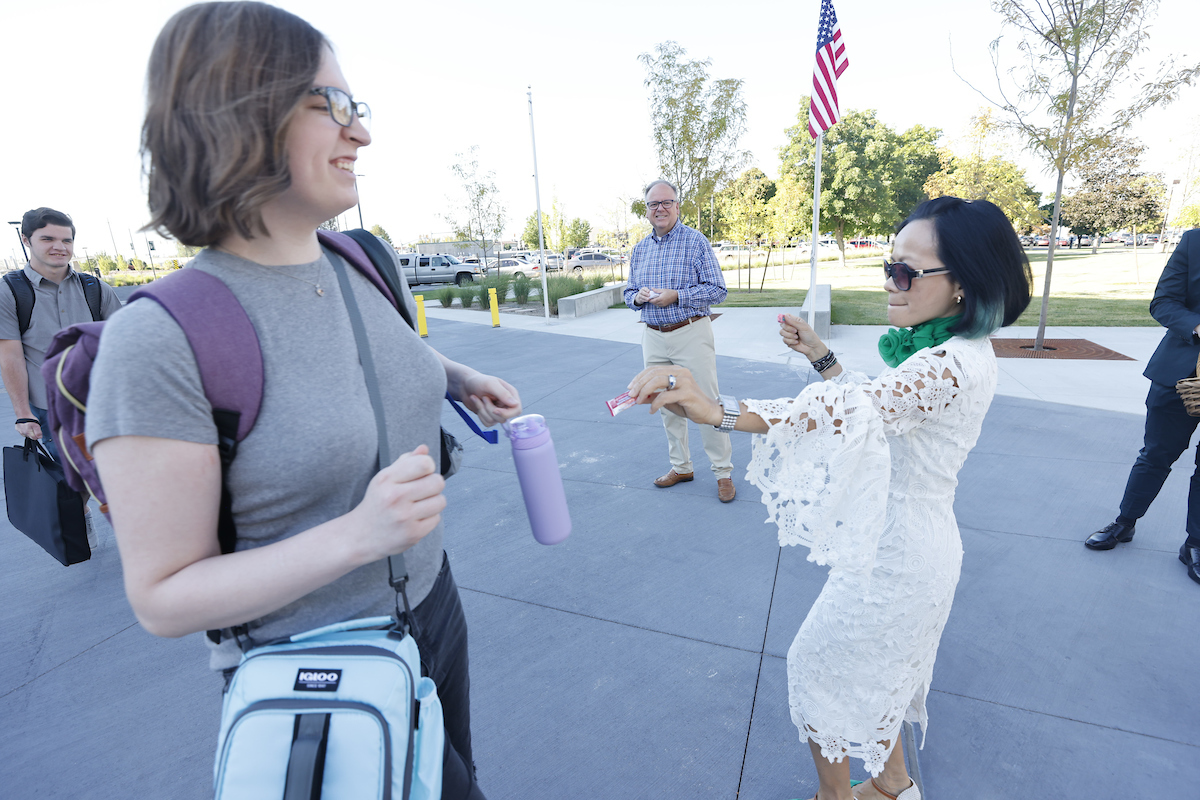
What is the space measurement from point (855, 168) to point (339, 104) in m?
35.4

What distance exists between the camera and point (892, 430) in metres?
1.56

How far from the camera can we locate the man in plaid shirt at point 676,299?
4.28 m

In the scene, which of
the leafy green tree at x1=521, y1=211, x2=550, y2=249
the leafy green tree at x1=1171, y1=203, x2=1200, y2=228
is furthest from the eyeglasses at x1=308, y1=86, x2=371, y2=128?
the leafy green tree at x1=521, y1=211, x2=550, y2=249

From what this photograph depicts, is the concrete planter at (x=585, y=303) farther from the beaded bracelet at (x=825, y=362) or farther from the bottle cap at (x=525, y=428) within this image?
the bottle cap at (x=525, y=428)

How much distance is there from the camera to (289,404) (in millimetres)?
916

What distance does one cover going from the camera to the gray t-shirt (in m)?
0.79

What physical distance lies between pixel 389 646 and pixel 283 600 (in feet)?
0.57

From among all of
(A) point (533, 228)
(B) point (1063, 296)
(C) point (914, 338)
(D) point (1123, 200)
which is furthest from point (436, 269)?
(D) point (1123, 200)

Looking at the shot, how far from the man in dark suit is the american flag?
4875 millimetres

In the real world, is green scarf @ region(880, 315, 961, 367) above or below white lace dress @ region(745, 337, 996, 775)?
above

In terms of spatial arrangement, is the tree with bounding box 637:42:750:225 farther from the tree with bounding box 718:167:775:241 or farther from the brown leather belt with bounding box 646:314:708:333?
the brown leather belt with bounding box 646:314:708:333

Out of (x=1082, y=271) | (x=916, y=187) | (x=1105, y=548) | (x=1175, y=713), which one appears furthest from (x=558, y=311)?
(x=916, y=187)

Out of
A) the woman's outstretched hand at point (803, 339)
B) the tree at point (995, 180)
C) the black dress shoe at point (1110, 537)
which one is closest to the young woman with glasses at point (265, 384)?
the woman's outstretched hand at point (803, 339)

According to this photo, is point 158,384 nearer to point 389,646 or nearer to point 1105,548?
point 389,646
